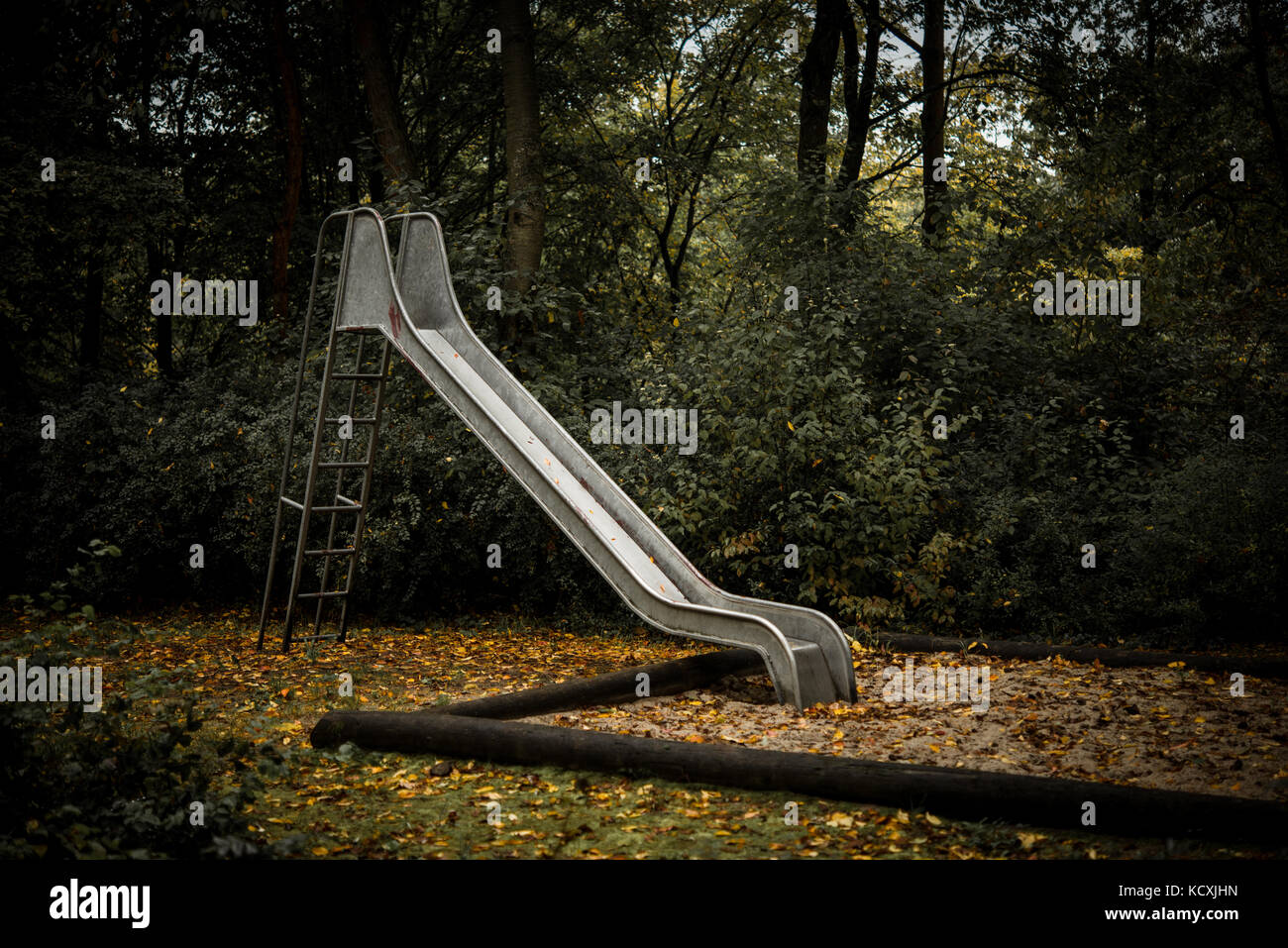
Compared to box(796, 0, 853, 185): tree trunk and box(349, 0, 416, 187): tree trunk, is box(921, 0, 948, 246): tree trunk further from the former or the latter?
box(349, 0, 416, 187): tree trunk

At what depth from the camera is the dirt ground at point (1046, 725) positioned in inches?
207

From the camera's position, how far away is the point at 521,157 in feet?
43.0

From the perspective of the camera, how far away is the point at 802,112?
49.5 ft

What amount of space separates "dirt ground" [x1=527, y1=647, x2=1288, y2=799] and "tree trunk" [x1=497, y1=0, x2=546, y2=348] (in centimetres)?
695

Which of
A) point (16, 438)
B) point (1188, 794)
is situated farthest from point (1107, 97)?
point (16, 438)

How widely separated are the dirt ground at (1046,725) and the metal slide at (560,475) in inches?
16.0

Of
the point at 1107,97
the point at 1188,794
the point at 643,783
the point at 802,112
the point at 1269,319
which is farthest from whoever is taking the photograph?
the point at 802,112

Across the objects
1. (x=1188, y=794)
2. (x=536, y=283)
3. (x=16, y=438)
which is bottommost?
(x=1188, y=794)

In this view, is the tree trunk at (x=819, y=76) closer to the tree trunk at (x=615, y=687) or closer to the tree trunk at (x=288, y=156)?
the tree trunk at (x=288, y=156)

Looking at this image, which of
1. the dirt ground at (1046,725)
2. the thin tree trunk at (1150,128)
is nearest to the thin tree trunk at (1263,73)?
the thin tree trunk at (1150,128)

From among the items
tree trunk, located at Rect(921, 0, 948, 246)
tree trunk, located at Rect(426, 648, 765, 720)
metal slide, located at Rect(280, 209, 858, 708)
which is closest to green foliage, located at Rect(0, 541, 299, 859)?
tree trunk, located at Rect(426, 648, 765, 720)

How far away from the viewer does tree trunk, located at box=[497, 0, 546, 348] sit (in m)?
12.9
